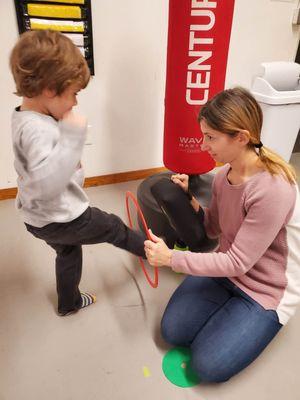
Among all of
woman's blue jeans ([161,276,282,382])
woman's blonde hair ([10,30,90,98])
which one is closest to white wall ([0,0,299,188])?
woman's blonde hair ([10,30,90,98])

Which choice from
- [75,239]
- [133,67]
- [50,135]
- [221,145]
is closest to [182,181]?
[221,145]

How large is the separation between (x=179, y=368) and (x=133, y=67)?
5.60 ft

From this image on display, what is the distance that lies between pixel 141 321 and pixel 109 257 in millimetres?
428

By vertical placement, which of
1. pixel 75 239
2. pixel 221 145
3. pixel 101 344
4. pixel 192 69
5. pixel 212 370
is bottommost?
pixel 101 344

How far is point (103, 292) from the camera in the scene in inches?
56.0

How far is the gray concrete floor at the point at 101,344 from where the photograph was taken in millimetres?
1045

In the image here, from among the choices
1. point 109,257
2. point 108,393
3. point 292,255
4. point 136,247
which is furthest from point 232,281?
point 109,257

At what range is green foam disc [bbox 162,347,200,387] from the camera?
1.07 metres

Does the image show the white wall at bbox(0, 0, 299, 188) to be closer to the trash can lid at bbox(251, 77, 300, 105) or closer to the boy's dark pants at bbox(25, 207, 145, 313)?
the trash can lid at bbox(251, 77, 300, 105)

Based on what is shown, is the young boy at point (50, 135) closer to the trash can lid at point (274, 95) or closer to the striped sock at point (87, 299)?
the striped sock at point (87, 299)

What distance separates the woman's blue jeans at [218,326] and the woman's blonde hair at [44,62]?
2.75ft

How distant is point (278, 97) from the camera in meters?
2.06

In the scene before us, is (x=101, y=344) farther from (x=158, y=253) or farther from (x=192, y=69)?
(x=192, y=69)

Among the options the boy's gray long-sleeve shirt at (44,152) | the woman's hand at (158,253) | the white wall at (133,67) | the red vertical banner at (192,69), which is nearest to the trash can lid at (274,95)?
the white wall at (133,67)
